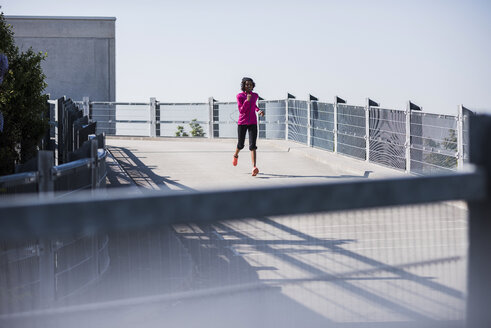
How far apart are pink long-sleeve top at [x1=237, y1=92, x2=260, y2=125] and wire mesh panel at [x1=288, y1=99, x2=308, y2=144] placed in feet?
21.9

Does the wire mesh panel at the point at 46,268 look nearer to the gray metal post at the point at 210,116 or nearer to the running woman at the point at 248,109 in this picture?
the running woman at the point at 248,109

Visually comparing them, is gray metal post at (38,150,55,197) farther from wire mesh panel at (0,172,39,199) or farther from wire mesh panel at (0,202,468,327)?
wire mesh panel at (0,202,468,327)

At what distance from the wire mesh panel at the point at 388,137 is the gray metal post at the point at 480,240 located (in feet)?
42.2

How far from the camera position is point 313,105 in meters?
20.4

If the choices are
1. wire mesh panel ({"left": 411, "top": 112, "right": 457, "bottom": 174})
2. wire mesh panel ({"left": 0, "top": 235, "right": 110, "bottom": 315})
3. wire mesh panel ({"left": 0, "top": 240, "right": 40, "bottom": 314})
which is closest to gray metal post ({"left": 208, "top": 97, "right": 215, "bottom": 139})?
wire mesh panel ({"left": 411, "top": 112, "right": 457, "bottom": 174})

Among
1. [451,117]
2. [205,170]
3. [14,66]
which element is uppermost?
[14,66]

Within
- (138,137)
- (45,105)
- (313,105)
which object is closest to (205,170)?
(45,105)

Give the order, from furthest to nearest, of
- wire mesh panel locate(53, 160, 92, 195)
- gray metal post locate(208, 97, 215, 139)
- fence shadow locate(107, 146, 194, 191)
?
gray metal post locate(208, 97, 215, 139) < fence shadow locate(107, 146, 194, 191) < wire mesh panel locate(53, 160, 92, 195)

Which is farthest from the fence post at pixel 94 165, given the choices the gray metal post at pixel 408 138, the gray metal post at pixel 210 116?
the gray metal post at pixel 210 116

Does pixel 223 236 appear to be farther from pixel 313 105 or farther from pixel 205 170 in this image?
pixel 313 105

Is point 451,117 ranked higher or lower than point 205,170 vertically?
higher

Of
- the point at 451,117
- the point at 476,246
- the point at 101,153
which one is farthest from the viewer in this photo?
the point at 451,117

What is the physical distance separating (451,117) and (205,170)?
19.5 feet

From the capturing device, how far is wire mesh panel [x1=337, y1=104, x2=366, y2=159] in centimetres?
1711
